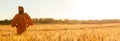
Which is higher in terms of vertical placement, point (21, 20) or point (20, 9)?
point (20, 9)

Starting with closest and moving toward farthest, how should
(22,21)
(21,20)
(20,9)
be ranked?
(20,9) → (21,20) → (22,21)

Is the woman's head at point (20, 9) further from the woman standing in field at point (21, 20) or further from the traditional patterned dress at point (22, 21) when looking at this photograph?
the traditional patterned dress at point (22, 21)

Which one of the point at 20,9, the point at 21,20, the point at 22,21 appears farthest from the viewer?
the point at 22,21

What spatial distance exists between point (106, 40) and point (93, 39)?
1.27 meters

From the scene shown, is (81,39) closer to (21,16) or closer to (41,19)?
(21,16)

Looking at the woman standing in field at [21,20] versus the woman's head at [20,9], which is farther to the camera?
the woman standing in field at [21,20]

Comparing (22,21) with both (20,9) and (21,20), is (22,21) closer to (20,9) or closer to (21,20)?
(21,20)

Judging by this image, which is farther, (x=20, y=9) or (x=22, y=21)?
(x=22, y=21)

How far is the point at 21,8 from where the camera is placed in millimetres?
13992

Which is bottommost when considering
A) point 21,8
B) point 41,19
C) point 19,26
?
point 41,19

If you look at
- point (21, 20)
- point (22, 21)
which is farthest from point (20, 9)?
point (22, 21)

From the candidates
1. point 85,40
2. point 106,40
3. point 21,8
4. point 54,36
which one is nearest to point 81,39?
point 85,40

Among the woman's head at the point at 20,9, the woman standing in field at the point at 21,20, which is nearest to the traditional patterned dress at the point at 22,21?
the woman standing in field at the point at 21,20

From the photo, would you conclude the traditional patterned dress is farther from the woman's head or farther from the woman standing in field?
the woman's head
